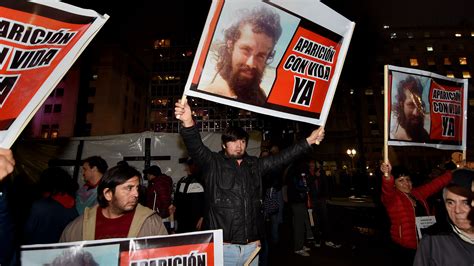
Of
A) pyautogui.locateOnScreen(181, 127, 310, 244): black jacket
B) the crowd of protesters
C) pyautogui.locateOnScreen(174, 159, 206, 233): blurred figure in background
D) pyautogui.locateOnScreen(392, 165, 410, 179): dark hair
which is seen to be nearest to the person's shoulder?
pyautogui.locateOnScreen(181, 127, 310, 244): black jacket

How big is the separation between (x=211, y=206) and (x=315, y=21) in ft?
7.90

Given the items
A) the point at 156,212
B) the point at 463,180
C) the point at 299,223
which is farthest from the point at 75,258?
the point at 299,223

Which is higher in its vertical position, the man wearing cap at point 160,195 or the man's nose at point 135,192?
the man's nose at point 135,192

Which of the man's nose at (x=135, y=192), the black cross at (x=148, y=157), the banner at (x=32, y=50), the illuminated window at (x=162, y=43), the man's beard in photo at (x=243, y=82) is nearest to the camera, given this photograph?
the banner at (x=32, y=50)

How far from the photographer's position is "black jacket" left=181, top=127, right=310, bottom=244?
10.6 ft

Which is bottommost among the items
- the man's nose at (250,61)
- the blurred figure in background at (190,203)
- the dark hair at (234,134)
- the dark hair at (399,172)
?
the blurred figure in background at (190,203)

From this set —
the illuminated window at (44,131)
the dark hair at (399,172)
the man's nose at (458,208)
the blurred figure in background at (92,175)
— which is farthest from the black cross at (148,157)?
the illuminated window at (44,131)

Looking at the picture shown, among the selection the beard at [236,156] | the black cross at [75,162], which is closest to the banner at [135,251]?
the beard at [236,156]

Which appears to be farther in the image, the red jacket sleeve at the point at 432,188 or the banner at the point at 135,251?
the red jacket sleeve at the point at 432,188

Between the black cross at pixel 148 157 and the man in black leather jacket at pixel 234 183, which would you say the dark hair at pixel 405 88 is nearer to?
the man in black leather jacket at pixel 234 183

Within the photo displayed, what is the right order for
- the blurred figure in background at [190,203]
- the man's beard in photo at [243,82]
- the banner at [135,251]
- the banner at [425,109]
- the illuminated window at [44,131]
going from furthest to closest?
the illuminated window at [44,131] < the blurred figure in background at [190,203] < the banner at [425,109] < the man's beard in photo at [243,82] < the banner at [135,251]

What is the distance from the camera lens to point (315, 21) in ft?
11.2

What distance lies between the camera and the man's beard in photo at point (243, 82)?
119 inches

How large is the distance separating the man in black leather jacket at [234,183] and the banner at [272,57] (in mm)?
419
